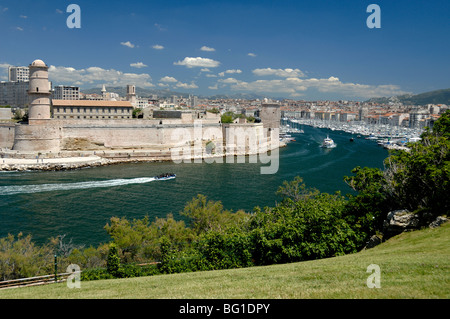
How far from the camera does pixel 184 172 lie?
30.2 m

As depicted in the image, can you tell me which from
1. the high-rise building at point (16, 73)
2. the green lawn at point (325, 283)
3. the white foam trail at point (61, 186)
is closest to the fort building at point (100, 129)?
the white foam trail at point (61, 186)

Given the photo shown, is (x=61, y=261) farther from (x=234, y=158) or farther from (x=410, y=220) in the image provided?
(x=234, y=158)

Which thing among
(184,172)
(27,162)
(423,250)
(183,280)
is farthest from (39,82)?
(423,250)

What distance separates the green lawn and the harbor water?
8.63m

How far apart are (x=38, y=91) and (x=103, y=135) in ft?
24.4

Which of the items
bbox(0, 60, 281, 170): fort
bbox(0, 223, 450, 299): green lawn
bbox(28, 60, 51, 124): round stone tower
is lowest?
bbox(0, 223, 450, 299): green lawn

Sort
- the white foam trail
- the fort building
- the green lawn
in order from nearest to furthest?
1. the green lawn
2. the white foam trail
3. the fort building

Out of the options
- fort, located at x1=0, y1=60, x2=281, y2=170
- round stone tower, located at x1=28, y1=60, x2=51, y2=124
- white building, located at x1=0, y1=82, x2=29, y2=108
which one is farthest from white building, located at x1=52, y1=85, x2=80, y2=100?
round stone tower, located at x1=28, y1=60, x2=51, y2=124

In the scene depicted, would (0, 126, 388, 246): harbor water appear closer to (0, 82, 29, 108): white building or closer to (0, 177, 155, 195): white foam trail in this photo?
(0, 177, 155, 195): white foam trail

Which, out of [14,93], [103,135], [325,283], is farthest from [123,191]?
[14,93]

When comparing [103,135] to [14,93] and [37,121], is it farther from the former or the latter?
[14,93]

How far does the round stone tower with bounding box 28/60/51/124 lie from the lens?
32.2 metres

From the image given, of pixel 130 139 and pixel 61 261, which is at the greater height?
pixel 130 139

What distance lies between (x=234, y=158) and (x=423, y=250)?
33.0 metres
